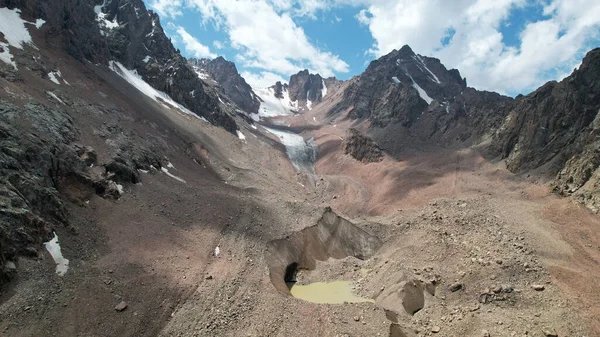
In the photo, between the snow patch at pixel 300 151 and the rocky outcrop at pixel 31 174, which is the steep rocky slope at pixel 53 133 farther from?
the snow patch at pixel 300 151

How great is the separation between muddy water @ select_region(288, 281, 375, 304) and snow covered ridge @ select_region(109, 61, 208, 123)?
6490cm

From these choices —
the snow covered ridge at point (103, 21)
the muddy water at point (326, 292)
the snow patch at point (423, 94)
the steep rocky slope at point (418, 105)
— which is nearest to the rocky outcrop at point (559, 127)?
the steep rocky slope at point (418, 105)

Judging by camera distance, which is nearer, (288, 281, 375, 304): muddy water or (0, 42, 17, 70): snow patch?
(288, 281, 375, 304): muddy water

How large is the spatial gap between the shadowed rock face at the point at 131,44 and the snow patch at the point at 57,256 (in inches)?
2120

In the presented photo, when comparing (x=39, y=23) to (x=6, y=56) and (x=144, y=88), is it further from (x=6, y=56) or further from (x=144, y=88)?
(x=144, y=88)

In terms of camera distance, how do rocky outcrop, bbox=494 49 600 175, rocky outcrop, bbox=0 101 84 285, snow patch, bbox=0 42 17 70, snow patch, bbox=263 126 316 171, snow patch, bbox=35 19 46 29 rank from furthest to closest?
snow patch, bbox=263 126 316 171 < snow patch, bbox=35 19 46 29 < rocky outcrop, bbox=494 49 600 175 < snow patch, bbox=0 42 17 70 < rocky outcrop, bbox=0 101 84 285

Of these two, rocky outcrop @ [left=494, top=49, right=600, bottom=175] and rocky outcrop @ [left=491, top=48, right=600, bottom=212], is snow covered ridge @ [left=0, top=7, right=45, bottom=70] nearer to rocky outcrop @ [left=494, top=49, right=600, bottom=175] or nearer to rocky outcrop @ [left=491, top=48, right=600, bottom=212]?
rocky outcrop @ [left=491, top=48, right=600, bottom=212]

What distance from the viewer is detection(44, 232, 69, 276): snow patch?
25.1 m

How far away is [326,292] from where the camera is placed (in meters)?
38.4

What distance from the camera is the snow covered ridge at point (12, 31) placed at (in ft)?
160

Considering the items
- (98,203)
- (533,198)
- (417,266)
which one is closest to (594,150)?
(533,198)

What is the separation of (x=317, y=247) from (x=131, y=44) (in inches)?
3294

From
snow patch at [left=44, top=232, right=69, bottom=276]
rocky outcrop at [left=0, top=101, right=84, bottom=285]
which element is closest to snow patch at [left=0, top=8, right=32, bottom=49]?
rocky outcrop at [left=0, top=101, right=84, bottom=285]

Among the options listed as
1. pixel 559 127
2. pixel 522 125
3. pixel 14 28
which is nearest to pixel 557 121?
pixel 559 127
